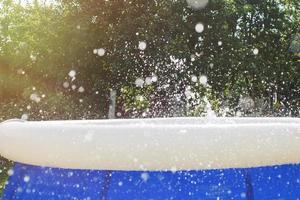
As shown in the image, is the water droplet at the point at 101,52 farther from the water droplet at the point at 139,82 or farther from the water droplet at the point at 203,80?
the water droplet at the point at 203,80

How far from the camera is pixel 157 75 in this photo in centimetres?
1956

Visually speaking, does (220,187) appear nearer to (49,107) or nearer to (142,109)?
(49,107)

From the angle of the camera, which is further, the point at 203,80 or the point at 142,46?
the point at 203,80

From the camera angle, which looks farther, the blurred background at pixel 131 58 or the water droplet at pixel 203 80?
the water droplet at pixel 203 80

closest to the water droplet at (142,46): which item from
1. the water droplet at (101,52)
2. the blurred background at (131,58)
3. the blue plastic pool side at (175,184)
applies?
the blurred background at (131,58)

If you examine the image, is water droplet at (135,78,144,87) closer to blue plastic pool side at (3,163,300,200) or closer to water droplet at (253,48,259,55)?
water droplet at (253,48,259,55)

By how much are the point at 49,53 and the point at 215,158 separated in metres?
19.2

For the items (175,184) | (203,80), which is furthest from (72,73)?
(175,184)

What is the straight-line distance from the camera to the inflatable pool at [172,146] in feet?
5.50

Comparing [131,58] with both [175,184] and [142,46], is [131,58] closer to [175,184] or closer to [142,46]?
[142,46]

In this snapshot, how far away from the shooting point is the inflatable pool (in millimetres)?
1678

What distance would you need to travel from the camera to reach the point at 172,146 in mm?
1674

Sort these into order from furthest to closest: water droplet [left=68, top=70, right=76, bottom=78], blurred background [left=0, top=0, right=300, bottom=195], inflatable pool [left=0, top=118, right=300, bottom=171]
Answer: water droplet [left=68, top=70, right=76, bottom=78], blurred background [left=0, top=0, right=300, bottom=195], inflatable pool [left=0, top=118, right=300, bottom=171]

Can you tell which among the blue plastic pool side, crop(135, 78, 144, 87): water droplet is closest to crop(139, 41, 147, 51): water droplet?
crop(135, 78, 144, 87): water droplet
